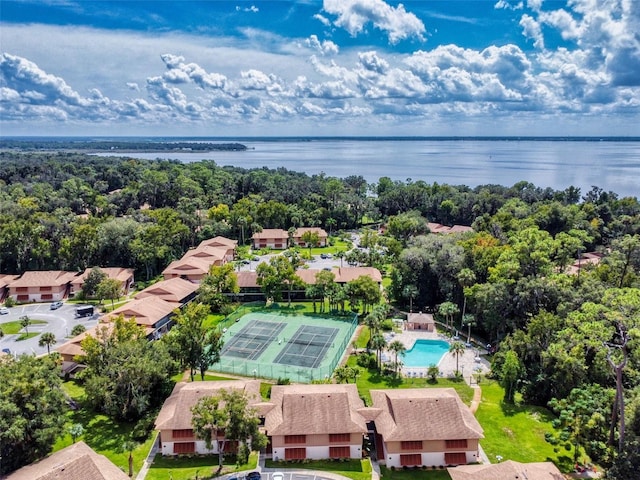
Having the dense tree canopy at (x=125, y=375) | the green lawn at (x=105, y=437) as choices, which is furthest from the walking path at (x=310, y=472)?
the dense tree canopy at (x=125, y=375)

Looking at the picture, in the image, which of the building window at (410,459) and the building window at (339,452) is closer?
the building window at (410,459)

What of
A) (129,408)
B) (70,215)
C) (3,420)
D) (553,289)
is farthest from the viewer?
(70,215)

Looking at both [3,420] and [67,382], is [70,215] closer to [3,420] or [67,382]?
[67,382]

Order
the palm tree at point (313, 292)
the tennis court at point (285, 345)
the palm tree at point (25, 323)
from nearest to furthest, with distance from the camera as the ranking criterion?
the tennis court at point (285, 345) → the palm tree at point (25, 323) → the palm tree at point (313, 292)

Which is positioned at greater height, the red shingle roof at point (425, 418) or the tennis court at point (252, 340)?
the red shingle roof at point (425, 418)

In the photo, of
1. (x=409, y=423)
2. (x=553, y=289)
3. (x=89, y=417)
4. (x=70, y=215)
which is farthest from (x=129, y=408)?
(x=70, y=215)

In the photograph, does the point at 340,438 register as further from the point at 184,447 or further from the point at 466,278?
the point at 466,278

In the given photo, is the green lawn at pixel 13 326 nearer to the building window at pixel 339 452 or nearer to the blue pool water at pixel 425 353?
the building window at pixel 339 452
